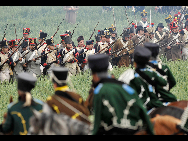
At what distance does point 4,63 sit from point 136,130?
31.5 feet

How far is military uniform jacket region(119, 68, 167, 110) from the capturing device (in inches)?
214

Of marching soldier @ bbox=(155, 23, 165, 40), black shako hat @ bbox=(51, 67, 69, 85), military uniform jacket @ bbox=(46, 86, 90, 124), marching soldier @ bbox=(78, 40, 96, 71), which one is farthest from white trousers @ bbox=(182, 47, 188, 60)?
black shako hat @ bbox=(51, 67, 69, 85)

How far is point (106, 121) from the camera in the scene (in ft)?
14.1

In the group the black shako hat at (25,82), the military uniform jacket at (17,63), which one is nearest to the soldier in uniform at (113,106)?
the black shako hat at (25,82)

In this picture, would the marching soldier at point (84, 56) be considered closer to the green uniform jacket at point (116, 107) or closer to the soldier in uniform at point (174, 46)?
the soldier in uniform at point (174, 46)

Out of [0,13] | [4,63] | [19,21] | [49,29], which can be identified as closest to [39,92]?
[4,63]

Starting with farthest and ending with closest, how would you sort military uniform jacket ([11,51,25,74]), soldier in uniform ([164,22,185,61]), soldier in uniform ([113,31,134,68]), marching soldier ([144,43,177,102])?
soldier in uniform ([164,22,185,61]) < soldier in uniform ([113,31,134,68]) < military uniform jacket ([11,51,25,74]) < marching soldier ([144,43,177,102])

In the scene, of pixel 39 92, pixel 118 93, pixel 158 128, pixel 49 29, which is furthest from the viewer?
pixel 49 29

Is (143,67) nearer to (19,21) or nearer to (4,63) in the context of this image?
(4,63)

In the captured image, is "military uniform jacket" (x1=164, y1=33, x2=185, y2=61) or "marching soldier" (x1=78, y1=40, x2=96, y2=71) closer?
"marching soldier" (x1=78, y1=40, x2=96, y2=71)

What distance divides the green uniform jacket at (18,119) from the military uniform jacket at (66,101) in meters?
0.47

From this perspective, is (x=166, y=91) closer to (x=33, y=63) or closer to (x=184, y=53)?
(x=33, y=63)

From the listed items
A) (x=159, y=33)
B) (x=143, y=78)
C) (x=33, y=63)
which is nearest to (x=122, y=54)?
(x=33, y=63)

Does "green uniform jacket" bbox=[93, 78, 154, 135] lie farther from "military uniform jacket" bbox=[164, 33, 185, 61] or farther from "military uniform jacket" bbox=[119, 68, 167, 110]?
"military uniform jacket" bbox=[164, 33, 185, 61]
